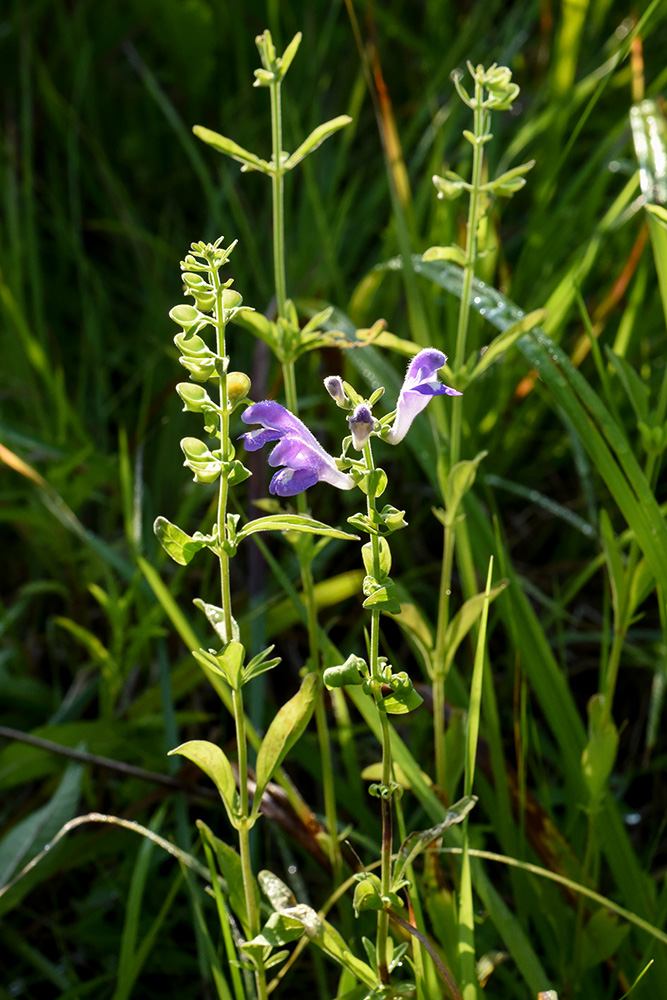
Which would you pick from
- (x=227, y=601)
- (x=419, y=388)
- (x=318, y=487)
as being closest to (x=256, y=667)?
(x=227, y=601)

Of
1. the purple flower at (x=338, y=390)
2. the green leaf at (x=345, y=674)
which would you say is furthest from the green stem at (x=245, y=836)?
the purple flower at (x=338, y=390)

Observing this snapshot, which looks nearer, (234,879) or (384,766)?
(384,766)

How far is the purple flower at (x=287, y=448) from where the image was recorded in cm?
96

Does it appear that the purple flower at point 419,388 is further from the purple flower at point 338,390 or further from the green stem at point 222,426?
the green stem at point 222,426

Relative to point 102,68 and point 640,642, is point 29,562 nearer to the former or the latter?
point 640,642

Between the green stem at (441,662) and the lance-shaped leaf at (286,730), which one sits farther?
the green stem at (441,662)

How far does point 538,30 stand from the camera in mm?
3260

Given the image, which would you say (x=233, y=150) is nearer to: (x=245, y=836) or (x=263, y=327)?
(x=263, y=327)

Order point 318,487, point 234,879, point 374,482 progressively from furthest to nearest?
1. point 318,487
2. point 234,879
3. point 374,482

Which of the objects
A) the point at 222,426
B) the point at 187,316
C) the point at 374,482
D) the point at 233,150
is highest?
the point at 233,150

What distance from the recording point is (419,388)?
96 centimetres

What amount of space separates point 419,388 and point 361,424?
0.25 feet

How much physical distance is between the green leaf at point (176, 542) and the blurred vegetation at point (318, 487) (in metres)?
0.51

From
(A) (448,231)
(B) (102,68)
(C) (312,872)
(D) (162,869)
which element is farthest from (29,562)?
(B) (102,68)
